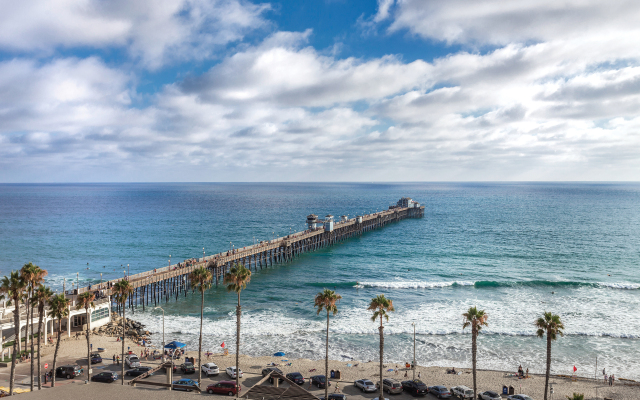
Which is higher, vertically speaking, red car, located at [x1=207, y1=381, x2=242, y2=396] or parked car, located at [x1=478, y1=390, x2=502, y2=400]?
red car, located at [x1=207, y1=381, x2=242, y2=396]

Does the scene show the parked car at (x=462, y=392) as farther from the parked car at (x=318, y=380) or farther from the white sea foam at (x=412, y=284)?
the white sea foam at (x=412, y=284)

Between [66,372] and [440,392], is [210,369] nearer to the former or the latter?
[66,372]

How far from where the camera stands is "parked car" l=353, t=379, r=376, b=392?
3203 cm

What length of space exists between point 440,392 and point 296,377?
11.8 meters

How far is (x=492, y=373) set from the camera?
1435 inches

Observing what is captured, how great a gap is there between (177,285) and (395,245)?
56.8m

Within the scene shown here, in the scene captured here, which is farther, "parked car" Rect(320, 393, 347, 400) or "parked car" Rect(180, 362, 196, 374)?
"parked car" Rect(180, 362, 196, 374)

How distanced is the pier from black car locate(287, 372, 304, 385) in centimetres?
2957

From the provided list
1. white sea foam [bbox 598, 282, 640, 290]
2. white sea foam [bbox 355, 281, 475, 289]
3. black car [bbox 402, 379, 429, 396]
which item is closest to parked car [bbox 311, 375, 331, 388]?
black car [bbox 402, 379, 429, 396]

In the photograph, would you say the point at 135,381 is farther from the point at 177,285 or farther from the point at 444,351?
the point at 177,285

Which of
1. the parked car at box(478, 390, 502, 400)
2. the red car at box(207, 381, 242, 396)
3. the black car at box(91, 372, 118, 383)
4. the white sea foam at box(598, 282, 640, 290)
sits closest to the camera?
the red car at box(207, 381, 242, 396)

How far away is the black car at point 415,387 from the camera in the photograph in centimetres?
3158

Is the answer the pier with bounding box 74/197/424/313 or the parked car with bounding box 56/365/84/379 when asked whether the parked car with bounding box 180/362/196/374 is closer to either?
the parked car with bounding box 56/365/84/379

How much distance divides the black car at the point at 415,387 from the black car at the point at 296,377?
856 cm
